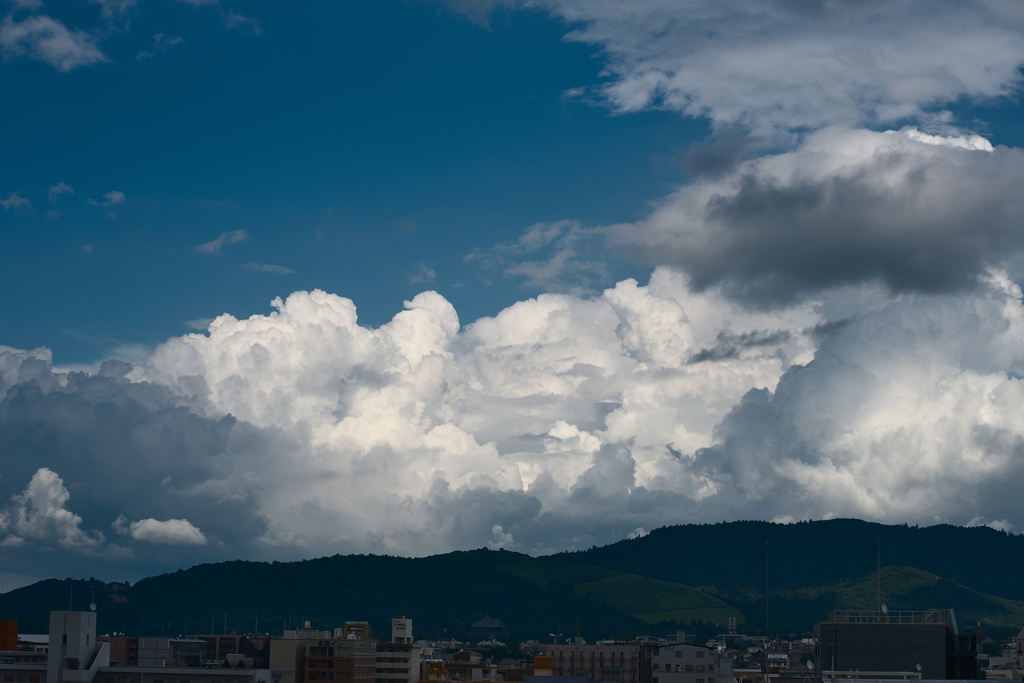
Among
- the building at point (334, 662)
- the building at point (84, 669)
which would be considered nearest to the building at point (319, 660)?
the building at point (334, 662)

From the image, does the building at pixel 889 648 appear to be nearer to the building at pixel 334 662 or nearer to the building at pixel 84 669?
the building at pixel 84 669

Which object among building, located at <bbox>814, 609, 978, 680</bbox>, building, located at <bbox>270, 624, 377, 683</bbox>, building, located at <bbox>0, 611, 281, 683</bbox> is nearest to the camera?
building, located at <bbox>0, 611, 281, 683</bbox>

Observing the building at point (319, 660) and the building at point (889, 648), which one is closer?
the building at point (889, 648)

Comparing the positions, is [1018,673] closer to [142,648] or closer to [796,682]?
[796,682]

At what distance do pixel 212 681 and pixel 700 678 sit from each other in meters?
78.4

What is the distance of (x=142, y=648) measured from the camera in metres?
185

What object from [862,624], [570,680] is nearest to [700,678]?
[570,680]

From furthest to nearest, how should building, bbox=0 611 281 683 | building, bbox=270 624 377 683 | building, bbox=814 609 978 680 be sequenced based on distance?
building, bbox=270 624 377 683 → building, bbox=814 609 978 680 → building, bbox=0 611 281 683

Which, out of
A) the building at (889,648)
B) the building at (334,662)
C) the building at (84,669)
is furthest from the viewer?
the building at (334,662)

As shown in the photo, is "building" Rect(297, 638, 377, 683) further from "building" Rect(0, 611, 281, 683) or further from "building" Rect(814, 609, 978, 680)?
"building" Rect(814, 609, 978, 680)

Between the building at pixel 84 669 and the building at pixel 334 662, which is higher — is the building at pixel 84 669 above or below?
above

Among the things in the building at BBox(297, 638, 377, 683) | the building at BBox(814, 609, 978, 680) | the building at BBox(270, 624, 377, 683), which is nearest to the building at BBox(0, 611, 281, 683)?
the building at BBox(270, 624, 377, 683)

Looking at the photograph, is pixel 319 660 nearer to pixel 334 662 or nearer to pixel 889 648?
pixel 334 662

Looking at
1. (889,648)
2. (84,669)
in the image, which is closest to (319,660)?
(84,669)
